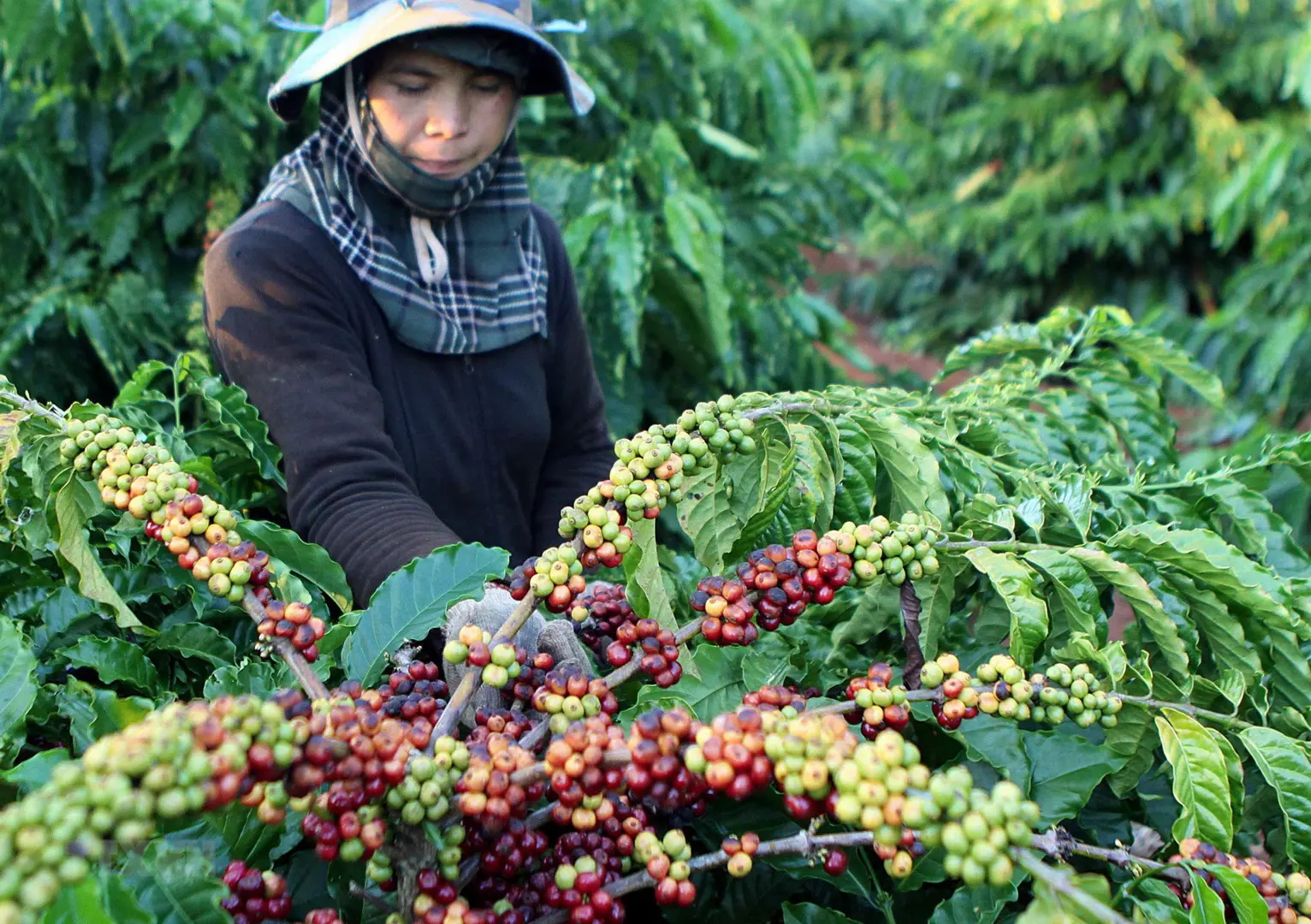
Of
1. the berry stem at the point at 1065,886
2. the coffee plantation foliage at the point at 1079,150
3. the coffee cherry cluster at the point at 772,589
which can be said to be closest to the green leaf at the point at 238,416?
the coffee cherry cluster at the point at 772,589

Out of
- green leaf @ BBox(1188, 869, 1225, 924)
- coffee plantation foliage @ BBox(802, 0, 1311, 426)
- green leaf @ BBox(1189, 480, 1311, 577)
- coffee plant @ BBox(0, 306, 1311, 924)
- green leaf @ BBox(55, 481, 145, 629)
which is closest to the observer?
coffee plant @ BBox(0, 306, 1311, 924)

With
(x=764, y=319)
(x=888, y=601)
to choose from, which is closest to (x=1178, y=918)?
(x=888, y=601)

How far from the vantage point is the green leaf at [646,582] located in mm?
957

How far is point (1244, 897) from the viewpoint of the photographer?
2.66ft

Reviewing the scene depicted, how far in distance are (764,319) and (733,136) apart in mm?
755

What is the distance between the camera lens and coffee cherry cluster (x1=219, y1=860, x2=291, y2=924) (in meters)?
0.80

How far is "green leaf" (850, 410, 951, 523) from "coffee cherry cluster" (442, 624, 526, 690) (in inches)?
20.2

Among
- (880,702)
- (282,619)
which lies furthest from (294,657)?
(880,702)

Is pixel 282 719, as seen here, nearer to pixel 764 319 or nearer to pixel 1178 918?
pixel 1178 918

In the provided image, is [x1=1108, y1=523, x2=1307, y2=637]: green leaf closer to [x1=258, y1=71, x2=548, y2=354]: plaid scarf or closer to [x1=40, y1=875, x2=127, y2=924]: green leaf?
[x1=40, y1=875, x2=127, y2=924]: green leaf

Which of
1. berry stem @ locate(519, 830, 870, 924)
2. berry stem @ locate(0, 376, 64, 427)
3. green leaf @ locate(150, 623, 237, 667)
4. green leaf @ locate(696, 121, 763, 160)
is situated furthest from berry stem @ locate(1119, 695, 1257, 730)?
green leaf @ locate(696, 121, 763, 160)

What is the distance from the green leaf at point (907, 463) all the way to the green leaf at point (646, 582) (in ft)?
1.05

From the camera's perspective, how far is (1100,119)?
24.2ft

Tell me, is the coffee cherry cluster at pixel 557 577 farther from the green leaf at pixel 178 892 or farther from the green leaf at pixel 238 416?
the green leaf at pixel 238 416
